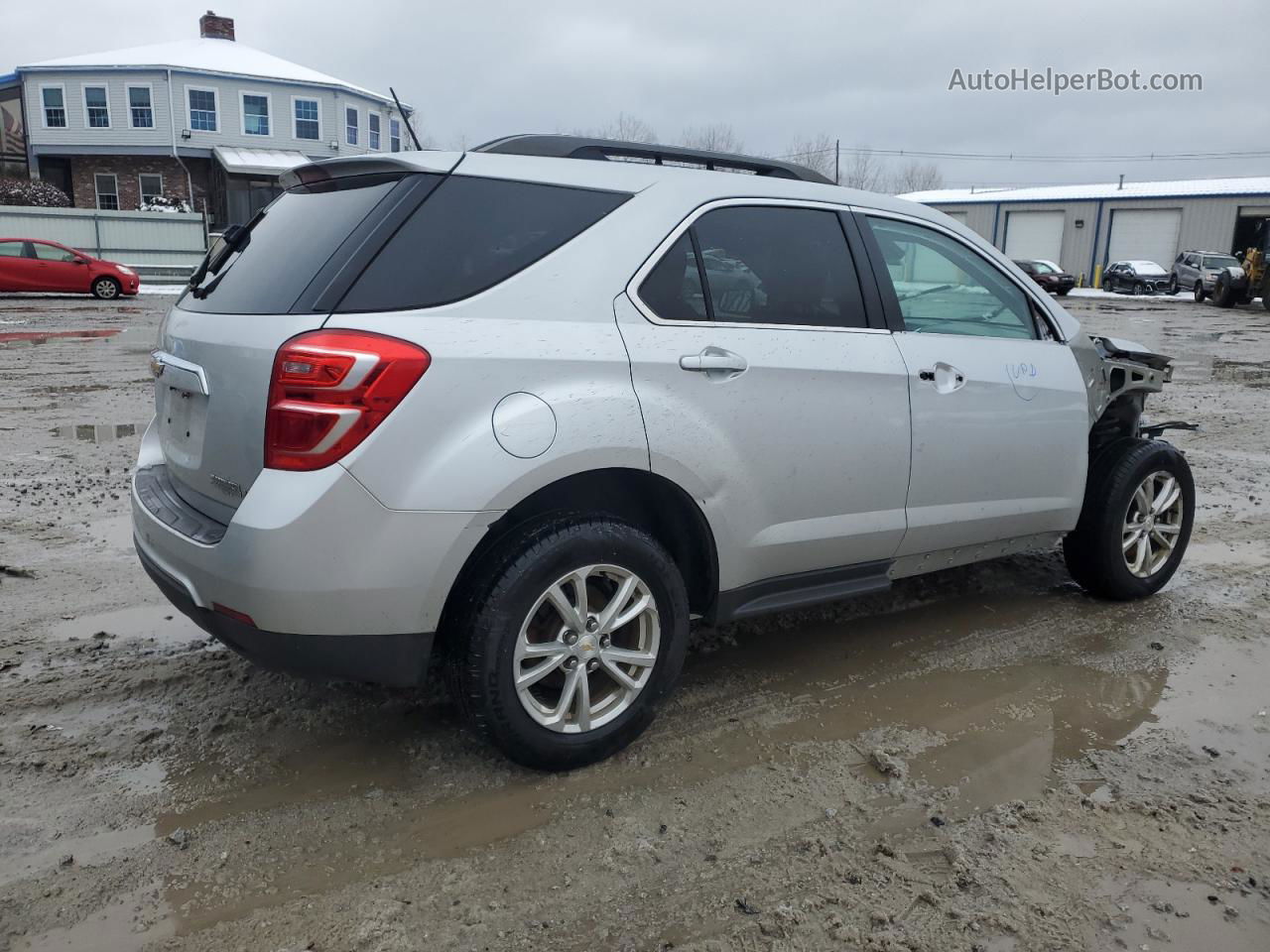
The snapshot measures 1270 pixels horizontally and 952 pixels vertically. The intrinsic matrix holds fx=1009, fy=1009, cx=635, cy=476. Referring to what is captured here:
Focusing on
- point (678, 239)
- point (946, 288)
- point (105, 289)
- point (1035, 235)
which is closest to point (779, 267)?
point (678, 239)

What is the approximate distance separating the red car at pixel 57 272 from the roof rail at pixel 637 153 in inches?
925

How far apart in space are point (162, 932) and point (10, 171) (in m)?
49.0

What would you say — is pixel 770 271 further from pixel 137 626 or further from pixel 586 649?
pixel 137 626

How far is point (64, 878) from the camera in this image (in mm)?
2645

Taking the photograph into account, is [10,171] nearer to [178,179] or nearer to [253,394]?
[178,179]

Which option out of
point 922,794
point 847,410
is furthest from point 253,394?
point 922,794

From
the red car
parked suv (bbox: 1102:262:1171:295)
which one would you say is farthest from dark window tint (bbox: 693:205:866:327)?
parked suv (bbox: 1102:262:1171:295)

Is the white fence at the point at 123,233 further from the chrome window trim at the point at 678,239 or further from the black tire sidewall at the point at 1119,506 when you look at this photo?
the black tire sidewall at the point at 1119,506

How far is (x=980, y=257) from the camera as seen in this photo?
434 centimetres

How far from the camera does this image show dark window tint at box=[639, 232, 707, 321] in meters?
3.23

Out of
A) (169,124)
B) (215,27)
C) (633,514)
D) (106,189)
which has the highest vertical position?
(215,27)

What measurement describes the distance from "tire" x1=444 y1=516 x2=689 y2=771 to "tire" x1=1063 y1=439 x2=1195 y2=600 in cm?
244

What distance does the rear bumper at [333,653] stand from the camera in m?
2.79

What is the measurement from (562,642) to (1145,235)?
5330cm
